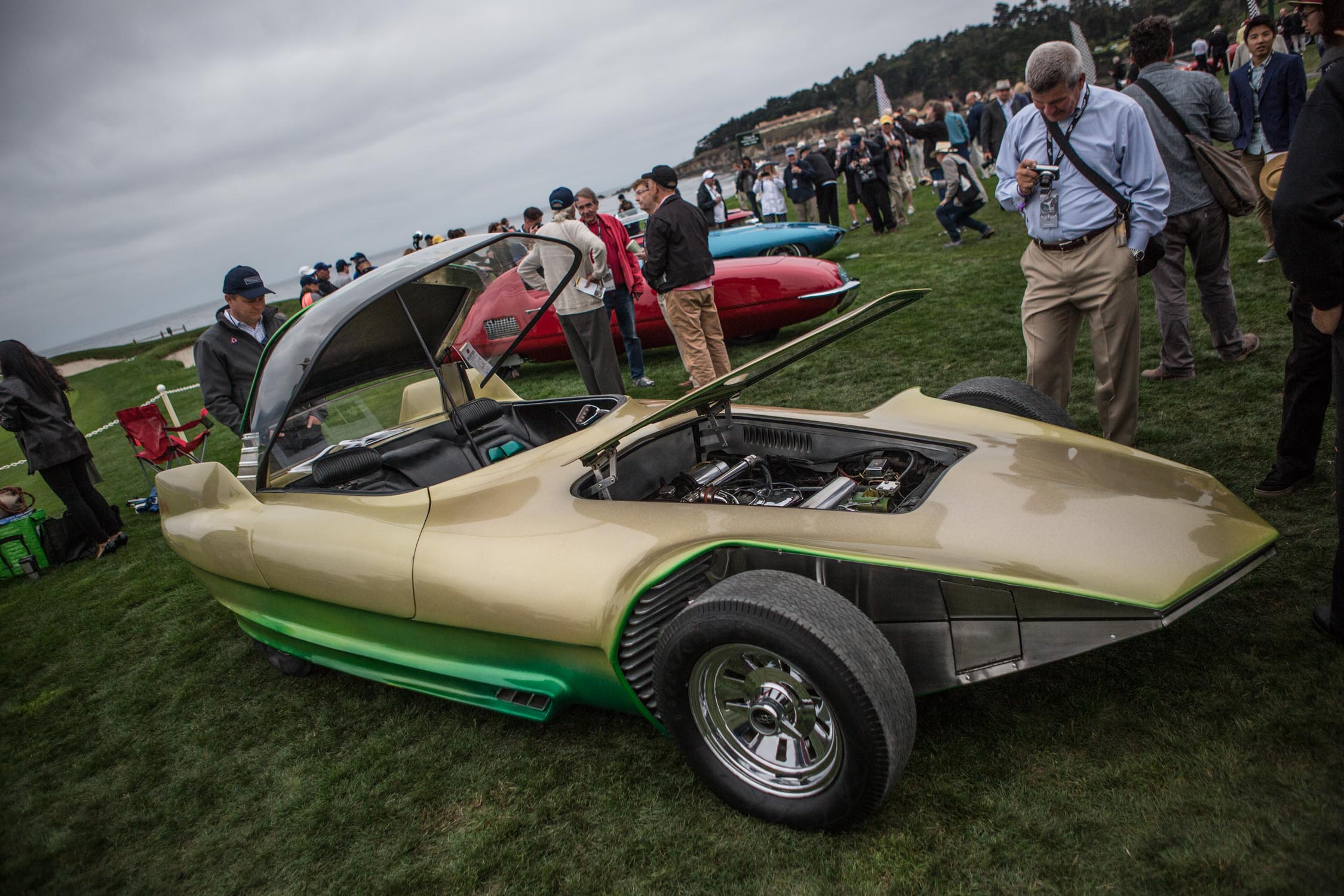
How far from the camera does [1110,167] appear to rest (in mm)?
3406

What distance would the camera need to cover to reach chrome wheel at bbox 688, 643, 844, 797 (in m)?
2.10

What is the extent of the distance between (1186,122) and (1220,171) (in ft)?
1.11

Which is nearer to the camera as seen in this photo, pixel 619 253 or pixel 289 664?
pixel 289 664

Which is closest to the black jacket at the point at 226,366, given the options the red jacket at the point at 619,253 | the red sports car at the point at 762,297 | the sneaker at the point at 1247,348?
the red sports car at the point at 762,297

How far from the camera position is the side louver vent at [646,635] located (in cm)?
237

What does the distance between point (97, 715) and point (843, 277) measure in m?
6.78

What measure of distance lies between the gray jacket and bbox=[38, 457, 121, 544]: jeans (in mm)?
7660

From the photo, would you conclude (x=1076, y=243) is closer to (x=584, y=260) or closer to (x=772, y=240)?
(x=584, y=260)

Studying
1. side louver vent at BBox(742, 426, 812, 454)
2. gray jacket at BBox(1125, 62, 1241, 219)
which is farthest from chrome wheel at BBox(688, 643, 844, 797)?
gray jacket at BBox(1125, 62, 1241, 219)

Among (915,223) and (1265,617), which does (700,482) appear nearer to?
(1265,617)

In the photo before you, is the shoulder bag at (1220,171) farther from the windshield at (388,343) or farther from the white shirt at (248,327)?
the white shirt at (248,327)

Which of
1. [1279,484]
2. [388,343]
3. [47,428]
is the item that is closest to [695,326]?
[388,343]

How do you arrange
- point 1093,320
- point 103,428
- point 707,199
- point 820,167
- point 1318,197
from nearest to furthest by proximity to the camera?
point 1318,197 < point 1093,320 < point 103,428 < point 820,167 < point 707,199

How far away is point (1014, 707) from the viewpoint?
96.0 inches
